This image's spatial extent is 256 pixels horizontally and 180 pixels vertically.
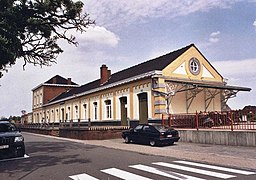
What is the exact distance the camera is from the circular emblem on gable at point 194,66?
25781 millimetres

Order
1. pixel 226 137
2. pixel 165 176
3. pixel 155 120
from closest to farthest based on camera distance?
1. pixel 165 176
2. pixel 226 137
3. pixel 155 120

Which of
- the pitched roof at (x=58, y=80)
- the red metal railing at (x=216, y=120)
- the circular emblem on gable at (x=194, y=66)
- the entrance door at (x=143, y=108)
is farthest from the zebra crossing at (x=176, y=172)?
the pitched roof at (x=58, y=80)

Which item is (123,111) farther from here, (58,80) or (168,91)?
(58,80)

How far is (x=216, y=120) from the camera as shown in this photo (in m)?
17.6

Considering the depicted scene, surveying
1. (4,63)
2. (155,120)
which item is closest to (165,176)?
(4,63)

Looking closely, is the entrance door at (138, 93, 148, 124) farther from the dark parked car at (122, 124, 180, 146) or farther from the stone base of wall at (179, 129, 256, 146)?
the stone base of wall at (179, 129, 256, 146)

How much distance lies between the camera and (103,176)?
8.30 m

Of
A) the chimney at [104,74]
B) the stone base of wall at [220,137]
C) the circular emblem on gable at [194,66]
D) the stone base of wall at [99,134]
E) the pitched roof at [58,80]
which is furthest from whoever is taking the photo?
the pitched roof at [58,80]

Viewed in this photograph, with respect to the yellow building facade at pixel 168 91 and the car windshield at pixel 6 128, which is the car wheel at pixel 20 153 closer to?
the car windshield at pixel 6 128

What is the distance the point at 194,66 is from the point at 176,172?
18420mm

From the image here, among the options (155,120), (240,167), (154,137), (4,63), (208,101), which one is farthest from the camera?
(208,101)

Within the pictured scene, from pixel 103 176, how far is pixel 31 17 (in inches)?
294

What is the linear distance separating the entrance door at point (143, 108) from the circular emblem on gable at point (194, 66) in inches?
193

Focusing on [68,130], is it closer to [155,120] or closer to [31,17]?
[155,120]
